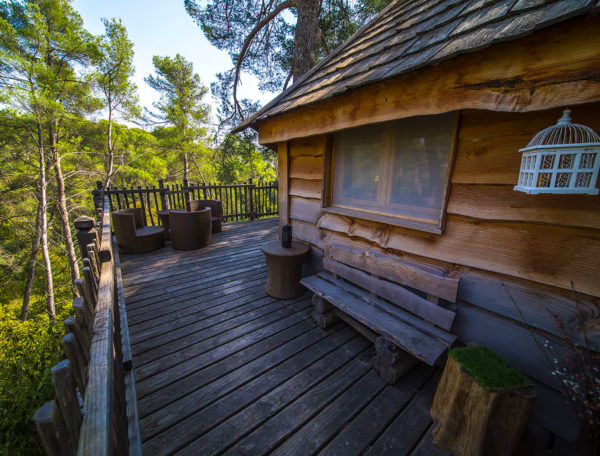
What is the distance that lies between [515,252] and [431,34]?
1.68m

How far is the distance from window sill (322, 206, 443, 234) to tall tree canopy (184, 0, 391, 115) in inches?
197

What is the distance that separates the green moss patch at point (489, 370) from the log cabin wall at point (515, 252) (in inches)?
12.0

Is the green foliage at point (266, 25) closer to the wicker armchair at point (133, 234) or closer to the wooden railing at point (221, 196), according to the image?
the wooden railing at point (221, 196)

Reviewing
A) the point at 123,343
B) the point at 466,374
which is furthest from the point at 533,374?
the point at 123,343

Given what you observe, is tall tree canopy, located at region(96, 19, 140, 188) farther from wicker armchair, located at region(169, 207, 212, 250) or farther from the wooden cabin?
the wooden cabin

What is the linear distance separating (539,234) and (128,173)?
2320 cm

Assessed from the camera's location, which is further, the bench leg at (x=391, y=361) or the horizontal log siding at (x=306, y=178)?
the horizontal log siding at (x=306, y=178)

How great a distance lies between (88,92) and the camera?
11633mm

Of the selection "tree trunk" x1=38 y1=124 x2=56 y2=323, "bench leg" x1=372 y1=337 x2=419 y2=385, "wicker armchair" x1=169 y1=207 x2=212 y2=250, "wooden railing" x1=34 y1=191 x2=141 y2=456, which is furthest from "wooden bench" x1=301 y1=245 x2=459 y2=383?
"tree trunk" x1=38 y1=124 x2=56 y2=323

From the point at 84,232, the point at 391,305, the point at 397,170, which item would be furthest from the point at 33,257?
the point at 397,170

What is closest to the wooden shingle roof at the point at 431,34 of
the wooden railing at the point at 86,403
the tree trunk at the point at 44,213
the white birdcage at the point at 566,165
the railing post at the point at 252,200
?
the white birdcage at the point at 566,165

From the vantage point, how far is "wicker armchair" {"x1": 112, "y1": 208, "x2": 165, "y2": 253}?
4352 millimetres

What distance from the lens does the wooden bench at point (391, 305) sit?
1795 mm

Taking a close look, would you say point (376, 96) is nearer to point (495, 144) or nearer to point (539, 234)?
point (495, 144)
